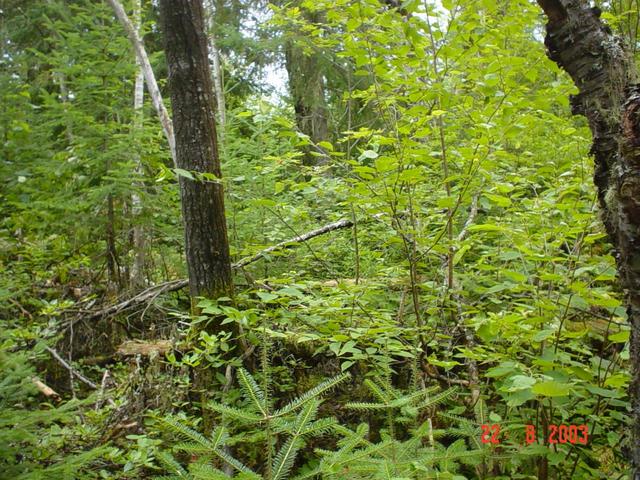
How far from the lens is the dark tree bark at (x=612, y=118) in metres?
1.52

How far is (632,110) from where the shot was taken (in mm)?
1495

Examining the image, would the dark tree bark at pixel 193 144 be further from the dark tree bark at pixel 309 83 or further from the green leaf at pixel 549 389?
the dark tree bark at pixel 309 83

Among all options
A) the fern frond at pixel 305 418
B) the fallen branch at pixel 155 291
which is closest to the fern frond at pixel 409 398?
the fern frond at pixel 305 418

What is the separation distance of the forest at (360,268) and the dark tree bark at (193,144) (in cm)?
2

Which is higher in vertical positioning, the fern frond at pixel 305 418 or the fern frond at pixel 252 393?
the fern frond at pixel 252 393

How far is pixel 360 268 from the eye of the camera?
4.55m

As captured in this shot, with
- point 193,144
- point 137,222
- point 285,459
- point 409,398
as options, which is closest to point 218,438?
point 285,459

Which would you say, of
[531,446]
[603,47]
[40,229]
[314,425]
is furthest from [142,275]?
[603,47]

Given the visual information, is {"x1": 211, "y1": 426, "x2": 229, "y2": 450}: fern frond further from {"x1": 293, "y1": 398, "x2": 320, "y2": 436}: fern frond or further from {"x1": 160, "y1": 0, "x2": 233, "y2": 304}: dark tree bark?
{"x1": 160, "y1": 0, "x2": 233, "y2": 304}: dark tree bark

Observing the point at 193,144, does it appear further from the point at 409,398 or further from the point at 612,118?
the point at 612,118

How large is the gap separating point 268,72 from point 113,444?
32.4 feet
